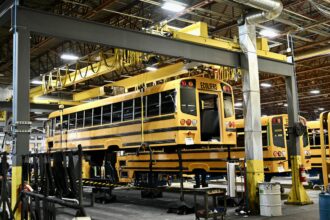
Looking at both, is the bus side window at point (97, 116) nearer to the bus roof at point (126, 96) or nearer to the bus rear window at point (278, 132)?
the bus roof at point (126, 96)

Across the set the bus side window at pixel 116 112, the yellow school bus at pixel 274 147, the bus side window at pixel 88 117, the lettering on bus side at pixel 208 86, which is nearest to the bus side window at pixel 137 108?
the bus side window at pixel 116 112

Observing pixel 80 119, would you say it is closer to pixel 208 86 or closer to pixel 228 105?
pixel 208 86

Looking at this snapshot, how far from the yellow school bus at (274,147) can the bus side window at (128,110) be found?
4385 millimetres

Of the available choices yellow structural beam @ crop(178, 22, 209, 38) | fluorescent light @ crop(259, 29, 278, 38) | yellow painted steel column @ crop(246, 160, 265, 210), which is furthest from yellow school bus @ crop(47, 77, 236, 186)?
fluorescent light @ crop(259, 29, 278, 38)

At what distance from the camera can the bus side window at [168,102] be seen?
35.9 feet

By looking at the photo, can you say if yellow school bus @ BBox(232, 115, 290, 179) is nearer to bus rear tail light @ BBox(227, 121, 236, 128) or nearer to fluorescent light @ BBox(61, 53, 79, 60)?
bus rear tail light @ BBox(227, 121, 236, 128)

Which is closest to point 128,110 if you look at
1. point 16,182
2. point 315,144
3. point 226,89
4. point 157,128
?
point 157,128

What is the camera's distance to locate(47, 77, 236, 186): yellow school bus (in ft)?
35.8

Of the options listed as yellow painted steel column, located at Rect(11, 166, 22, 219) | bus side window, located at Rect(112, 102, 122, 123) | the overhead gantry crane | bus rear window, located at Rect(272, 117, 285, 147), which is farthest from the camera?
bus rear window, located at Rect(272, 117, 285, 147)

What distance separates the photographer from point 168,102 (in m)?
11.1

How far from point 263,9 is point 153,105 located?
165 inches

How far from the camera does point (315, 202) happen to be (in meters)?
13.0

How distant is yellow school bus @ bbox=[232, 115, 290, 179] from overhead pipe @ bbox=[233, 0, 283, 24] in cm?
492

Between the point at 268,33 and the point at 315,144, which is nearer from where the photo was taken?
the point at 268,33
